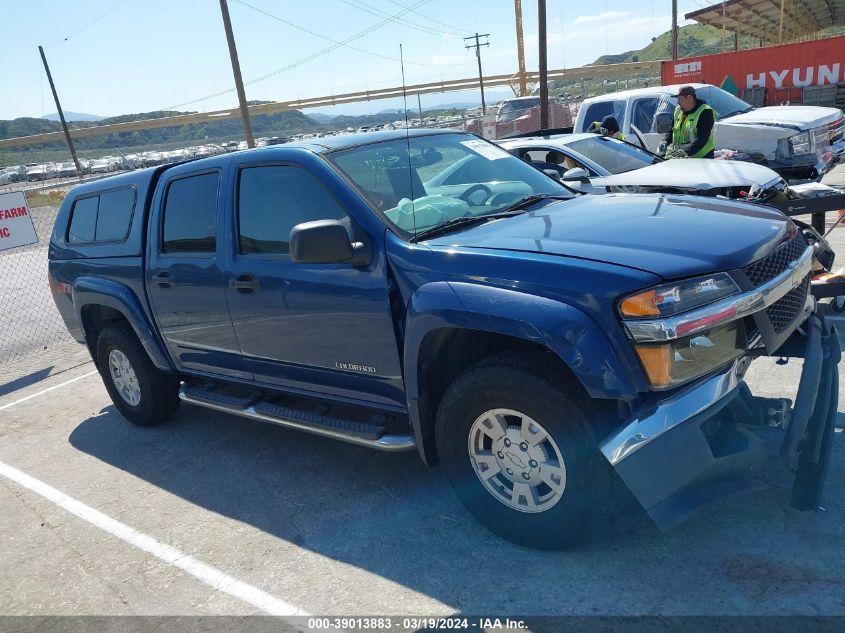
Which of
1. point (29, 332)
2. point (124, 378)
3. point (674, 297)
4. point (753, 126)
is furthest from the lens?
point (753, 126)

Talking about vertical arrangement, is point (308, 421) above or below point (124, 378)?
above

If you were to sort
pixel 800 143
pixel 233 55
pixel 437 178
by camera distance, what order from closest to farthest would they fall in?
pixel 437 178
pixel 800 143
pixel 233 55

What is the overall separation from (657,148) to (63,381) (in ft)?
30.2

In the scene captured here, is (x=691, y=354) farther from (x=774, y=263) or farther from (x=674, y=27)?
(x=674, y=27)

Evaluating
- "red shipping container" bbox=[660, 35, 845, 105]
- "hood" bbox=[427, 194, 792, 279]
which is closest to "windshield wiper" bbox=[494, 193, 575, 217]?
"hood" bbox=[427, 194, 792, 279]

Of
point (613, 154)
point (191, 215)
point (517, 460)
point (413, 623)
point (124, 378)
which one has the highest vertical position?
point (191, 215)

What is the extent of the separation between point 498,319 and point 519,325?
0.10m

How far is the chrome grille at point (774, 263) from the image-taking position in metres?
2.90

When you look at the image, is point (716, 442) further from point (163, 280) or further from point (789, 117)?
point (789, 117)

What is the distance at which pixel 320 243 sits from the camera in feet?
10.7

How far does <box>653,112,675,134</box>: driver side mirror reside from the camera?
35.8 feet

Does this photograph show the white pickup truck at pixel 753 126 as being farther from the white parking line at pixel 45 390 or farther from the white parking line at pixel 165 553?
the white parking line at pixel 165 553

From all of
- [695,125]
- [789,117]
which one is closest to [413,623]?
[695,125]

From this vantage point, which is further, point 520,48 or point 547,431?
point 520,48
